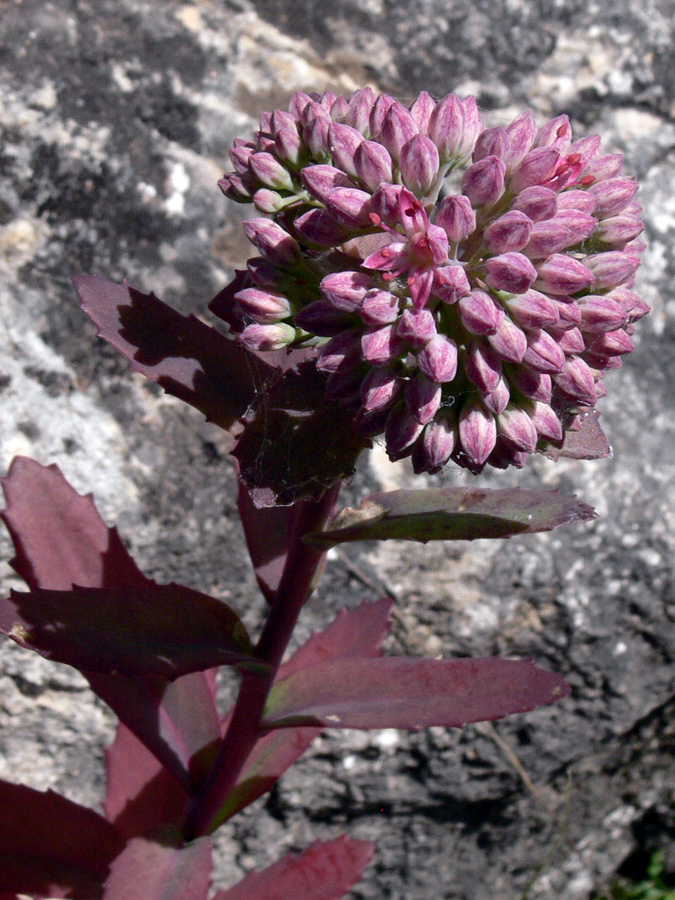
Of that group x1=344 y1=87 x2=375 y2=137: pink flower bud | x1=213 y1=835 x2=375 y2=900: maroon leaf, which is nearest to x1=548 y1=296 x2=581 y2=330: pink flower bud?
x1=344 y1=87 x2=375 y2=137: pink flower bud

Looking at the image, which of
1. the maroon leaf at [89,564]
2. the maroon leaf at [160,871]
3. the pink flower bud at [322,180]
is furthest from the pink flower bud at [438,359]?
the maroon leaf at [160,871]

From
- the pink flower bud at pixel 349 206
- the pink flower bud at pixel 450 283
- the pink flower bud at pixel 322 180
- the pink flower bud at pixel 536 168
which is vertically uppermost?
A: the pink flower bud at pixel 536 168

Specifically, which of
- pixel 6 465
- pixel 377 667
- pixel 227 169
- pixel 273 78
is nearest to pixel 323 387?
pixel 377 667

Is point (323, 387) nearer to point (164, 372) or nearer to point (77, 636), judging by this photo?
point (164, 372)

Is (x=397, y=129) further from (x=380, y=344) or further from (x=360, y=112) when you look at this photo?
(x=380, y=344)

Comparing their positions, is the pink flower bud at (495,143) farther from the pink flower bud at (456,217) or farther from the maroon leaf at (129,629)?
the maroon leaf at (129,629)

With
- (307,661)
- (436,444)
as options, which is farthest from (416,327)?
(307,661)

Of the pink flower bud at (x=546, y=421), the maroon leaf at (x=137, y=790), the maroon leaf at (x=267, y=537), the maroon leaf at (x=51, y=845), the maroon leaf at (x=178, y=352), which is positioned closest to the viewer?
the pink flower bud at (x=546, y=421)
